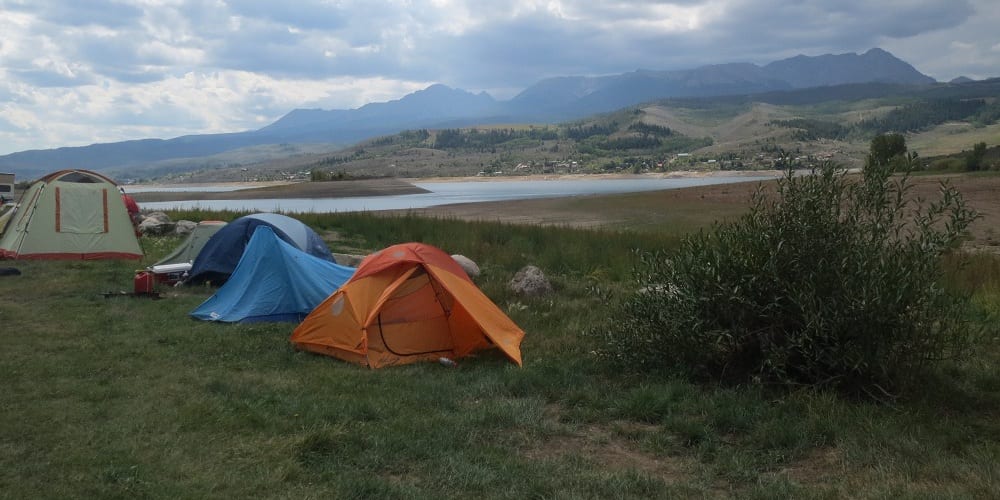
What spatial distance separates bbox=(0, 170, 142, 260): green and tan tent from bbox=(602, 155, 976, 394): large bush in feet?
42.2

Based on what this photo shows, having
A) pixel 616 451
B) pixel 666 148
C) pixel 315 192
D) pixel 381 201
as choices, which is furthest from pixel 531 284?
pixel 666 148

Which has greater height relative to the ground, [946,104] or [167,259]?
[946,104]

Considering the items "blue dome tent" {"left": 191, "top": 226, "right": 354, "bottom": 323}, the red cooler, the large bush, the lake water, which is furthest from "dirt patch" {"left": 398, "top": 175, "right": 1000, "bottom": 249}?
the large bush

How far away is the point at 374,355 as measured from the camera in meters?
7.85

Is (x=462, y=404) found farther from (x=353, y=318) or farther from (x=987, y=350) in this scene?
(x=987, y=350)

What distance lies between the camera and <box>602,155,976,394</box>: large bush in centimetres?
600

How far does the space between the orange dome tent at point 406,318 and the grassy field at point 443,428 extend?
9.9 inches

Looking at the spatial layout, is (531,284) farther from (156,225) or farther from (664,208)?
(664,208)

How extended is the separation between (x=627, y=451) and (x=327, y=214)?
22229mm

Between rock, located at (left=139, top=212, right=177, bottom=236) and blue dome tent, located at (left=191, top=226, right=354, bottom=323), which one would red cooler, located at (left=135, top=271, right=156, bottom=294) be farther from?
rock, located at (left=139, top=212, right=177, bottom=236)

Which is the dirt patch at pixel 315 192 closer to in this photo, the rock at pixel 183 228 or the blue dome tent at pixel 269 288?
the rock at pixel 183 228

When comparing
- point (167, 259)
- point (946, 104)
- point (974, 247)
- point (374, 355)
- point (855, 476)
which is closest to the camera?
point (855, 476)

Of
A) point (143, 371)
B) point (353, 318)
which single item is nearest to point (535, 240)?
point (353, 318)

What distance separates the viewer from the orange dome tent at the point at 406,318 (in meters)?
7.98
